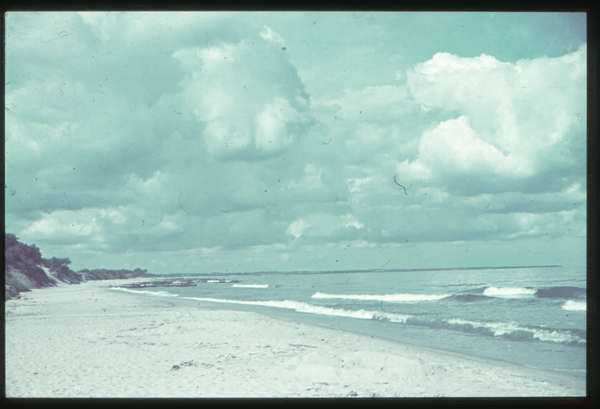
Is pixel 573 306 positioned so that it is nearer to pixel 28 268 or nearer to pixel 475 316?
pixel 475 316

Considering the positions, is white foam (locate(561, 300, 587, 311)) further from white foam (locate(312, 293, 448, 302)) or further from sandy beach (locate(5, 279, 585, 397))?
sandy beach (locate(5, 279, 585, 397))

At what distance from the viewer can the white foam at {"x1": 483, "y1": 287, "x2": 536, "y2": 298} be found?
15.2 metres

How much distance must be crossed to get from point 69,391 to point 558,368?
7351 mm

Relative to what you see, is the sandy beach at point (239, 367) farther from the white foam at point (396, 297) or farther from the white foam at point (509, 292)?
the white foam at point (509, 292)

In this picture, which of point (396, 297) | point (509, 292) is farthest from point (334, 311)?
point (509, 292)

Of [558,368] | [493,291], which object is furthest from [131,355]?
[493,291]

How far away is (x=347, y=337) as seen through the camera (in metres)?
8.19

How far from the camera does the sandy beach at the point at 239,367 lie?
4.78 m

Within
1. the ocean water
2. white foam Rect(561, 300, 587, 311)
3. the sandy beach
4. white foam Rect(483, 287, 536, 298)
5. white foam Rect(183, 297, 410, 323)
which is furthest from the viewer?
A: white foam Rect(483, 287, 536, 298)

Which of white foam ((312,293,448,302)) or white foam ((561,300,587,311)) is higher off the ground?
white foam ((561,300,587,311))

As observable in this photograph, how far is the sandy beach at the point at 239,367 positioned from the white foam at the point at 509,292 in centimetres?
994

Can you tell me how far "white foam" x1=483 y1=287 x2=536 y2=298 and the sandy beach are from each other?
9.94 metres

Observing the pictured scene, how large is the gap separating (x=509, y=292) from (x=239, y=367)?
46.5 feet

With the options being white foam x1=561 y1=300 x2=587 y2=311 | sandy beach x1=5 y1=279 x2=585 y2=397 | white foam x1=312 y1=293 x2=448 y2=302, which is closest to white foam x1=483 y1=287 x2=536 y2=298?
white foam x1=561 y1=300 x2=587 y2=311
